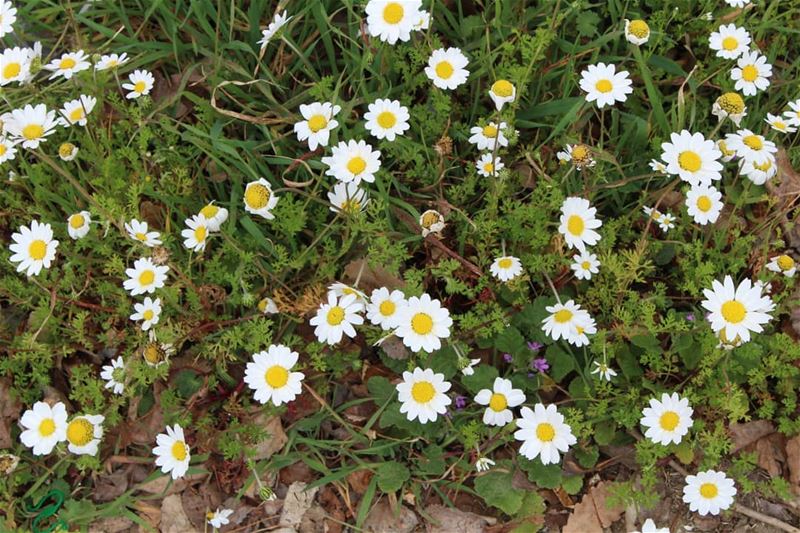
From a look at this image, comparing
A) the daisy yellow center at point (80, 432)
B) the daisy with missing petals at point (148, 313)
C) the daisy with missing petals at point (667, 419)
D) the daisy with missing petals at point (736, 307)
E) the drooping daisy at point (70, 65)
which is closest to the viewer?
the daisy with missing petals at point (736, 307)

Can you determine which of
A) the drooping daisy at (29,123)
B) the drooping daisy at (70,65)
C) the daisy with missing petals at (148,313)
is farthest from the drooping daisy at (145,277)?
the drooping daisy at (70,65)

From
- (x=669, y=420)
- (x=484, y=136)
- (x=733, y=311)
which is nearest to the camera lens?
(x=733, y=311)

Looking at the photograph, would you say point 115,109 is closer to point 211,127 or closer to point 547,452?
point 211,127

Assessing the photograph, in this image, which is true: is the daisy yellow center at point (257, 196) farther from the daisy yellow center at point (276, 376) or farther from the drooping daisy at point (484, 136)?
the drooping daisy at point (484, 136)

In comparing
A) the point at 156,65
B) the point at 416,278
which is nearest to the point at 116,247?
the point at 156,65

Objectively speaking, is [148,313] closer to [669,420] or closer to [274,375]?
[274,375]

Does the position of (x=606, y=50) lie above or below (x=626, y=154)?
above

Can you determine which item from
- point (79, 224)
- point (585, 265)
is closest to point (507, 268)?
point (585, 265)
